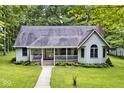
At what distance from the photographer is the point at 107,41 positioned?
14555mm

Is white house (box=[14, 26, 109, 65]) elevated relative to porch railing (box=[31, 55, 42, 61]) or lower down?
elevated

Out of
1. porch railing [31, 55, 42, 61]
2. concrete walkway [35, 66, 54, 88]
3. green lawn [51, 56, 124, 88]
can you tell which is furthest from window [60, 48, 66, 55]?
green lawn [51, 56, 124, 88]

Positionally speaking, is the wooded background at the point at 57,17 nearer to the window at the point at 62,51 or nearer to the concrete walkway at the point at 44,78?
the concrete walkway at the point at 44,78

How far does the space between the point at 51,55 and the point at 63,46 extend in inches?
21.6

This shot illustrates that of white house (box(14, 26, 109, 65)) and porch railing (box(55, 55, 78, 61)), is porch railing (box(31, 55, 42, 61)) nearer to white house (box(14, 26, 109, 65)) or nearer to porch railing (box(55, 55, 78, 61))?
white house (box(14, 26, 109, 65))

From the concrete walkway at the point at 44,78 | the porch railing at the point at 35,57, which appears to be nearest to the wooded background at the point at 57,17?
the concrete walkway at the point at 44,78

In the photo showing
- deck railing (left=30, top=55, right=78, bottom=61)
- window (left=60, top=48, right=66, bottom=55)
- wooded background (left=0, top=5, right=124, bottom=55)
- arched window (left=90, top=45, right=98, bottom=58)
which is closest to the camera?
wooded background (left=0, top=5, right=124, bottom=55)

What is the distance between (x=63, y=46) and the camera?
16.4 meters

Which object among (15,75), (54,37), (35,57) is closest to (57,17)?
(15,75)

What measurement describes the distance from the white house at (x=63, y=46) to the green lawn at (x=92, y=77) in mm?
1487

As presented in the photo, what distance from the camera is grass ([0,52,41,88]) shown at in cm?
1161

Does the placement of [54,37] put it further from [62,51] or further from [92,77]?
[92,77]

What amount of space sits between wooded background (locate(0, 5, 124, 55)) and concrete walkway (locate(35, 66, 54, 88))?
4.07ft
